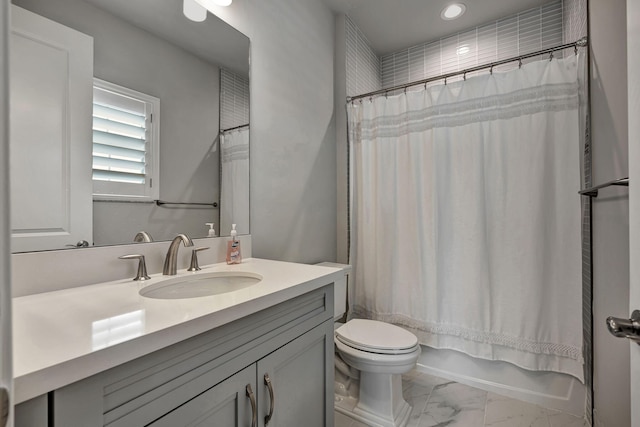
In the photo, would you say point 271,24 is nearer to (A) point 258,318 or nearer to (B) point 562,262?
(A) point 258,318

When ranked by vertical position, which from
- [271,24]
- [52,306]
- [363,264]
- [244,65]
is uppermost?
[271,24]

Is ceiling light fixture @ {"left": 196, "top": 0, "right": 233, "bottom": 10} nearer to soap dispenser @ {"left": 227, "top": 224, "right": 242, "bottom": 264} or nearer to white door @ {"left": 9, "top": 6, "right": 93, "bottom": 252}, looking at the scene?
white door @ {"left": 9, "top": 6, "right": 93, "bottom": 252}

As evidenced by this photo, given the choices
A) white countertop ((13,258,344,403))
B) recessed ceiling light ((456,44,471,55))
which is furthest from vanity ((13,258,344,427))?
recessed ceiling light ((456,44,471,55))

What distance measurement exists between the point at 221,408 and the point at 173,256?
1.95 ft

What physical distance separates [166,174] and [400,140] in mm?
1535

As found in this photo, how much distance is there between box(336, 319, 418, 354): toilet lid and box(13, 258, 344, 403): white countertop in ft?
2.40

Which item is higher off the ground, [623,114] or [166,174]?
[623,114]

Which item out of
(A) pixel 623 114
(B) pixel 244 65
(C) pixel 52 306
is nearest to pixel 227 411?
(C) pixel 52 306

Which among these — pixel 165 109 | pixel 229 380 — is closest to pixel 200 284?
pixel 229 380

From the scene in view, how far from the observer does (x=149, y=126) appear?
3.76 feet

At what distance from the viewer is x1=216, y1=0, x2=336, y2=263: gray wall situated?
1626 millimetres

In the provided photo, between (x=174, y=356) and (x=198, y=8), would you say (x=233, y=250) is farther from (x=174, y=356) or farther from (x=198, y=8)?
(x=198, y=8)

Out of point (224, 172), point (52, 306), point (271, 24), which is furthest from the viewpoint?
point (271, 24)

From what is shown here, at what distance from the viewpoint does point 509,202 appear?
5.65 ft
